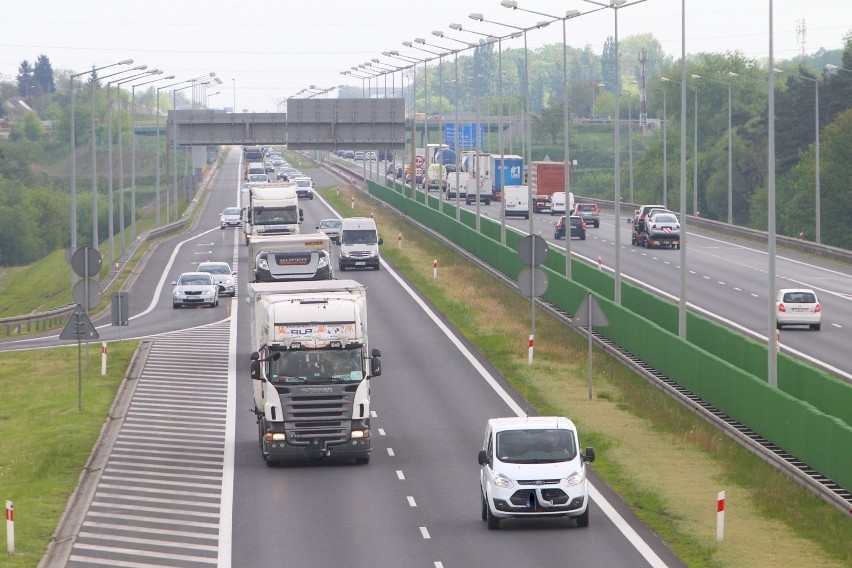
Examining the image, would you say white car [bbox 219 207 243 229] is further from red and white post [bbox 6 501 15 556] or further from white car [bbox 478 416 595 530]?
red and white post [bbox 6 501 15 556]

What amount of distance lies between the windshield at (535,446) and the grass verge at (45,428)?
24.5 feet

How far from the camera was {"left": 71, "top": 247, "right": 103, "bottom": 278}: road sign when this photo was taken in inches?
1556

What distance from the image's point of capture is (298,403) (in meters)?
30.7

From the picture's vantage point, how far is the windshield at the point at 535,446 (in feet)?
83.3

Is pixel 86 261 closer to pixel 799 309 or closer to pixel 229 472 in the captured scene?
pixel 229 472

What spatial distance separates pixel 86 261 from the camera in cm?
3991

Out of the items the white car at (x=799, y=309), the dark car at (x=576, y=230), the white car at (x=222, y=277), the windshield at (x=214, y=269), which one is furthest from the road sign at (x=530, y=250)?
the dark car at (x=576, y=230)

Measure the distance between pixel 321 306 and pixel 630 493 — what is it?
7.41 metres

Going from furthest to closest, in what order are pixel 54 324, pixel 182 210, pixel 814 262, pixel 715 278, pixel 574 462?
pixel 182 210, pixel 814 262, pixel 715 278, pixel 54 324, pixel 574 462

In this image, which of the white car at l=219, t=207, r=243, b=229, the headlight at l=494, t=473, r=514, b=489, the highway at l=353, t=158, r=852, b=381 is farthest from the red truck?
the headlight at l=494, t=473, r=514, b=489

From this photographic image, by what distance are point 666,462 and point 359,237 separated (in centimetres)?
4525

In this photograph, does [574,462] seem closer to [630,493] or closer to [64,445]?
[630,493]

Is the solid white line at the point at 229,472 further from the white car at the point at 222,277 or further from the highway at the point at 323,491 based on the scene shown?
the white car at the point at 222,277

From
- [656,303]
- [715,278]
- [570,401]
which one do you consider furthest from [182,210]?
[570,401]
